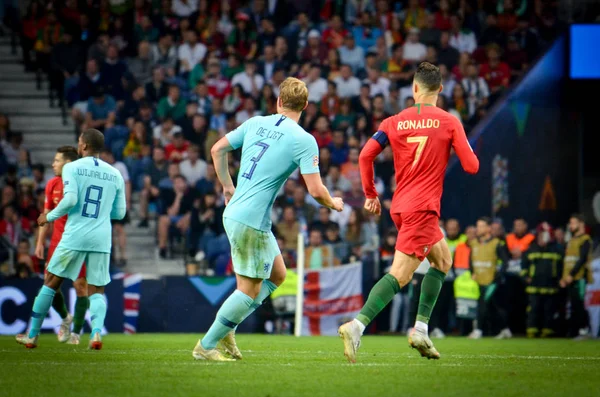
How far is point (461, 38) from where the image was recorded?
2450cm

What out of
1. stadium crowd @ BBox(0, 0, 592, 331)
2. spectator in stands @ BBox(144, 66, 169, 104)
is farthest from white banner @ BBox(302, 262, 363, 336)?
spectator in stands @ BBox(144, 66, 169, 104)

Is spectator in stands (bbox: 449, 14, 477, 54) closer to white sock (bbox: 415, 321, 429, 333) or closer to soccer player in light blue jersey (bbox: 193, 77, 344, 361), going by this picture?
white sock (bbox: 415, 321, 429, 333)

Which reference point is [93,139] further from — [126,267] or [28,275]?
[126,267]

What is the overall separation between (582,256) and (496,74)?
6.46m

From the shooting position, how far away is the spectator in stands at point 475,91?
75.9 feet

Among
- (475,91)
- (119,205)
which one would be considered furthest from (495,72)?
(119,205)

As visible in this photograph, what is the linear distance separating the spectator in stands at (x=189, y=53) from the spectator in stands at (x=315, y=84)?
2479mm

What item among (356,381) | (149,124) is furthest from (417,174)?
(149,124)

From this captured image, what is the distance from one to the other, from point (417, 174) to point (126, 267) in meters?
12.3

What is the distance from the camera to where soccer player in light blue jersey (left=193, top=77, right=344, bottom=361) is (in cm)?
855

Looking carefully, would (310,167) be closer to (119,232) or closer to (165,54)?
(119,232)

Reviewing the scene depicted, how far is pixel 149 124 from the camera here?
73.2ft

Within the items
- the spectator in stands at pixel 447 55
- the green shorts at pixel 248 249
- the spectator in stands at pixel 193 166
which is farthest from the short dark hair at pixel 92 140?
the spectator in stands at pixel 447 55

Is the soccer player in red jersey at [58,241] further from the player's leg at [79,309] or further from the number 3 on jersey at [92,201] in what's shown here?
the number 3 on jersey at [92,201]
